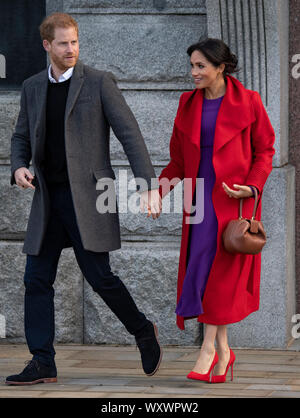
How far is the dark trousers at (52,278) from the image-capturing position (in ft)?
17.9

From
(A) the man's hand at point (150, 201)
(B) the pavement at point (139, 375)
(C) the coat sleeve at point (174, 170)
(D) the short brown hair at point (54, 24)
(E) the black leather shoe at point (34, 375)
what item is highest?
(D) the short brown hair at point (54, 24)

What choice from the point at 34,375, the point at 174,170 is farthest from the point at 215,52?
the point at 34,375

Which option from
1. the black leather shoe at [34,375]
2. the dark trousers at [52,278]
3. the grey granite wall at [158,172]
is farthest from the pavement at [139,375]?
the dark trousers at [52,278]

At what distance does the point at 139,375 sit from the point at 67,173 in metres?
1.20

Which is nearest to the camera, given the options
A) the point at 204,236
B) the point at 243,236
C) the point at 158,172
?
the point at 243,236

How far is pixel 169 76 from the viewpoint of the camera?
672cm

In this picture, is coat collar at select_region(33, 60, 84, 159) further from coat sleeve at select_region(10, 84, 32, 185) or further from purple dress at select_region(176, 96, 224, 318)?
purple dress at select_region(176, 96, 224, 318)

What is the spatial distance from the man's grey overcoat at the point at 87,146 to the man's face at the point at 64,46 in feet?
0.26

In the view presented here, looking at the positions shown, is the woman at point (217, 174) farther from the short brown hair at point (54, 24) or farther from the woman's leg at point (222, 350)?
the short brown hair at point (54, 24)

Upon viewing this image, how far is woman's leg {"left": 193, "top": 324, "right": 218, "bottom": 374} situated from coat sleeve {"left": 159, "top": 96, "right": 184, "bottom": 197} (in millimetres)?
757

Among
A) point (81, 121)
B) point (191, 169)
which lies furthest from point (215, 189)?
point (81, 121)

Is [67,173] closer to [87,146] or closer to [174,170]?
[87,146]

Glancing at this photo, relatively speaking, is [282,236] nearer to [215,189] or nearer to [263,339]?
[263,339]

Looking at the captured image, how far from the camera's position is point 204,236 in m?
5.47
